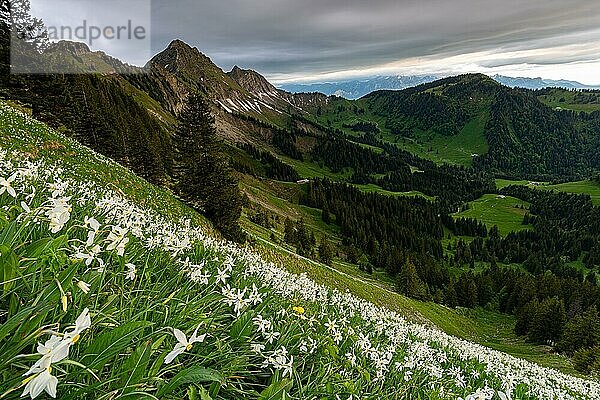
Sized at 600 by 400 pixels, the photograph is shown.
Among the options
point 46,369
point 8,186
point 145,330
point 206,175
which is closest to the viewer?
point 46,369

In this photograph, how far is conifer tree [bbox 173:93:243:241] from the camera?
39.5 meters

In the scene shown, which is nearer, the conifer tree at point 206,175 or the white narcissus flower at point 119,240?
the white narcissus flower at point 119,240

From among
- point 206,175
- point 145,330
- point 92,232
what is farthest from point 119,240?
point 206,175

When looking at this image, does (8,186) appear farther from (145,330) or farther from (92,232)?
(145,330)

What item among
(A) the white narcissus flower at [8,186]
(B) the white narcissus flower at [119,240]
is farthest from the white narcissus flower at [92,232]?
(A) the white narcissus flower at [8,186]

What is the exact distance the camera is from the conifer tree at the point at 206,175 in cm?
3947

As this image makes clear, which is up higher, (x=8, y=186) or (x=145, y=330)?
(x=8, y=186)

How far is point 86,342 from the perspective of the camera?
2.52 metres

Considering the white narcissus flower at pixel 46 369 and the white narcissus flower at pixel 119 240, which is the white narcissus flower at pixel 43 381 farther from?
the white narcissus flower at pixel 119 240

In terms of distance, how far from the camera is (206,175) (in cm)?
4041

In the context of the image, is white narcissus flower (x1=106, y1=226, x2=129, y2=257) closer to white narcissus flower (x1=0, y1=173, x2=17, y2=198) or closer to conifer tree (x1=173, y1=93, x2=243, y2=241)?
white narcissus flower (x1=0, y1=173, x2=17, y2=198)

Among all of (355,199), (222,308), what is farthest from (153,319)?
(355,199)

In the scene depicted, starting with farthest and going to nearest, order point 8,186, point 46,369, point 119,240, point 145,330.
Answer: point 145,330
point 119,240
point 8,186
point 46,369

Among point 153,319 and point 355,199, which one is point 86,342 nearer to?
point 153,319
